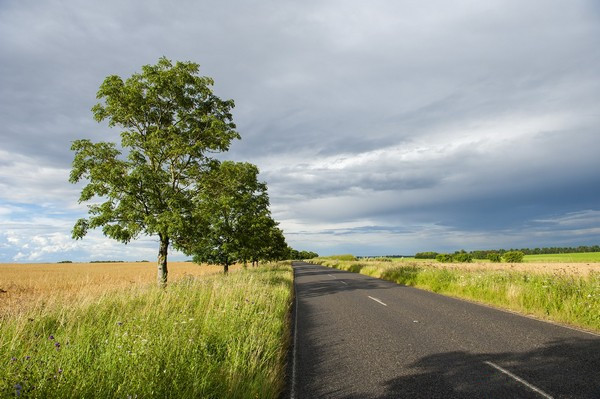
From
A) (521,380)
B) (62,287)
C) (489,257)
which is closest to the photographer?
(521,380)

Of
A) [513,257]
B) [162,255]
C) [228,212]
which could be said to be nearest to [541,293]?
[162,255]

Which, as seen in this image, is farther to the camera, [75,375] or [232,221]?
[232,221]

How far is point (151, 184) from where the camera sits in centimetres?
1309

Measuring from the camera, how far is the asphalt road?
16.3 ft

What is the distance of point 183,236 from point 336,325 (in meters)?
8.12

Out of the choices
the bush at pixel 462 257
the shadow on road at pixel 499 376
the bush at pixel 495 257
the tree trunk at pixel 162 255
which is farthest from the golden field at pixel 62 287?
the bush at pixel 462 257

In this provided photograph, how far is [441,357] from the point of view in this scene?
252 inches

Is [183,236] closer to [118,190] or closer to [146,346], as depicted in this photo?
[118,190]

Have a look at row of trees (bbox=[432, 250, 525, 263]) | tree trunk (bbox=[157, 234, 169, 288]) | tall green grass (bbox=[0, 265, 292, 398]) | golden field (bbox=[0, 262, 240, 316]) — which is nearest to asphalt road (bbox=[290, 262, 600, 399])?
tall green grass (bbox=[0, 265, 292, 398])

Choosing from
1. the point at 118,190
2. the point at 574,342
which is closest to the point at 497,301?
the point at 574,342

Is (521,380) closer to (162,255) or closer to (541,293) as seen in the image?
(541,293)

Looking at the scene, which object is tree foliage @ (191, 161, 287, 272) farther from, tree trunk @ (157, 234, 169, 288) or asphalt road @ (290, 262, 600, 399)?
asphalt road @ (290, 262, 600, 399)

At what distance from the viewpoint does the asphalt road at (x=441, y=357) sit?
16.3 feet

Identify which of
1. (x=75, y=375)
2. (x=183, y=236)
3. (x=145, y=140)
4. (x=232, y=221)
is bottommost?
(x=75, y=375)
